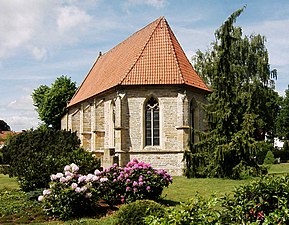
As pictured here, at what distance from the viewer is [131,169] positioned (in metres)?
12.7

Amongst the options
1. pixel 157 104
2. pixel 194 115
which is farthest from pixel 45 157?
pixel 194 115

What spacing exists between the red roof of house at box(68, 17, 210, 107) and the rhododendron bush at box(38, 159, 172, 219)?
40.9 feet

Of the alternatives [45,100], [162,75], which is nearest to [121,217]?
[162,75]

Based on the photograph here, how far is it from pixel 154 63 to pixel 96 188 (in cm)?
1485

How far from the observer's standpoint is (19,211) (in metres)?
11.8

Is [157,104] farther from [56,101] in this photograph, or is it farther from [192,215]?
[56,101]

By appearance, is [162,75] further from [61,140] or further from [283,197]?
[283,197]

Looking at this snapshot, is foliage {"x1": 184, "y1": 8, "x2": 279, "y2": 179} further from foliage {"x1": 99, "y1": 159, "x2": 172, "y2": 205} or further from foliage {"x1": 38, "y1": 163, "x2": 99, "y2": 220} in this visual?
foliage {"x1": 38, "y1": 163, "x2": 99, "y2": 220}

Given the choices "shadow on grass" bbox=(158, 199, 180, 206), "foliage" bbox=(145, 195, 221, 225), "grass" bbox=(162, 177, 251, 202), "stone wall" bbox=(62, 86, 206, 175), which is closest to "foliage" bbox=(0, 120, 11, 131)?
"stone wall" bbox=(62, 86, 206, 175)

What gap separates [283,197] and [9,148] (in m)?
19.6

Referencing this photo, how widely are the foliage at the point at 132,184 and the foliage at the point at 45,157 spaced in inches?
111

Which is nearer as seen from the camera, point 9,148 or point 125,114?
point 9,148

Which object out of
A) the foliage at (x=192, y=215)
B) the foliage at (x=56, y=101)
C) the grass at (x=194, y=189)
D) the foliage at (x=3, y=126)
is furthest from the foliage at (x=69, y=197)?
the foliage at (x=3, y=126)

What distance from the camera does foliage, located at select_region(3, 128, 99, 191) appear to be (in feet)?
47.3
